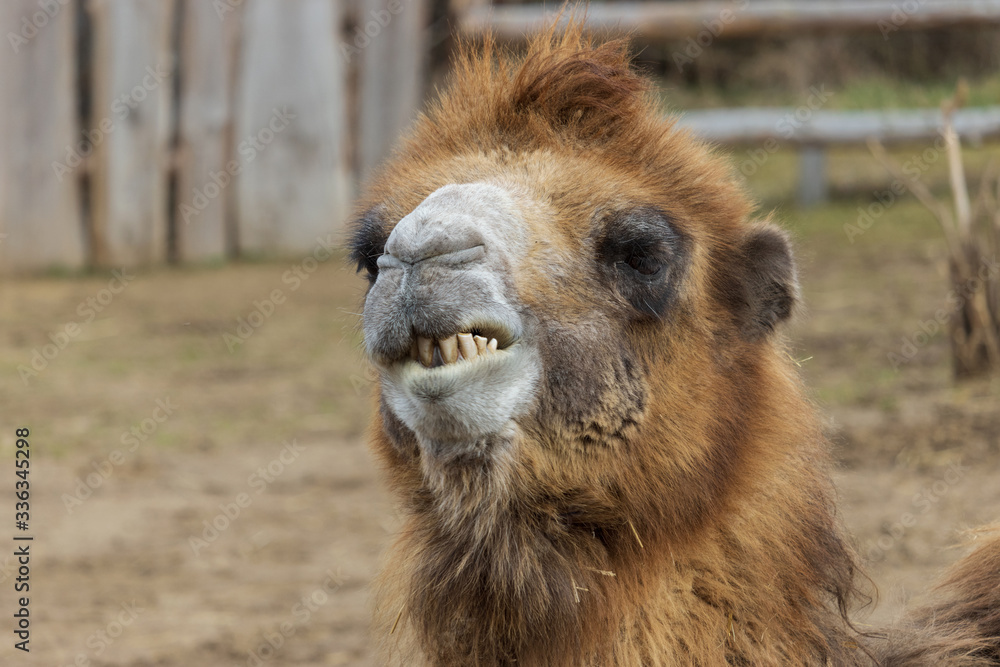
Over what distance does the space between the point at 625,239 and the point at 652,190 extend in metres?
0.24

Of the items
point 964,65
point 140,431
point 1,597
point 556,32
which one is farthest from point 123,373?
point 964,65

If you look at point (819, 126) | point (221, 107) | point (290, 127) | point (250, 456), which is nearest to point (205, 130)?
point (221, 107)

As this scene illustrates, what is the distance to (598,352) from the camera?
Result: 9.77 ft

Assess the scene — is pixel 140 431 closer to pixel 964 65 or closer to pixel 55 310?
pixel 55 310

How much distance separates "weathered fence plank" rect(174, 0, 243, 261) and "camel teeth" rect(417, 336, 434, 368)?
391 inches

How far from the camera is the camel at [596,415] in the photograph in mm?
2832

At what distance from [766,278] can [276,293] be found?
28.3ft

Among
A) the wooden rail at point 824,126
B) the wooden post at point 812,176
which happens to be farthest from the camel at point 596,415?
the wooden post at point 812,176

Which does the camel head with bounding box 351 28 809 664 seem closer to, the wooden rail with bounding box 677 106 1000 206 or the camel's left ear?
the camel's left ear

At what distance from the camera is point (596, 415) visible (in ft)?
9.64

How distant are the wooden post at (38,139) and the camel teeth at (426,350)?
9.92 meters

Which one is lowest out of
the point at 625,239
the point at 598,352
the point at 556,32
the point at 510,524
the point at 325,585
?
the point at 325,585

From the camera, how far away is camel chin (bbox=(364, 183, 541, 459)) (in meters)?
2.75

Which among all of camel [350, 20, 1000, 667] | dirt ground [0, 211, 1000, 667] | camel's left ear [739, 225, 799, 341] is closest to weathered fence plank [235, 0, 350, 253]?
dirt ground [0, 211, 1000, 667]
